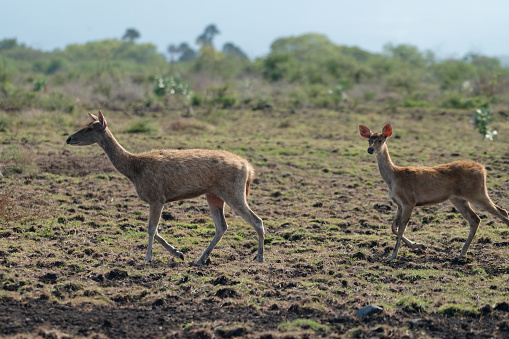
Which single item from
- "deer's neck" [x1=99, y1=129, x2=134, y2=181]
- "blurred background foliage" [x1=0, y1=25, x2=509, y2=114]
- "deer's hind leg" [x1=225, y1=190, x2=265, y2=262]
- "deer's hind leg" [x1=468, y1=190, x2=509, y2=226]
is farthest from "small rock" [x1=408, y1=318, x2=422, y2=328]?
"blurred background foliage" [x1=0, y1=25, x2=509, y2=114]

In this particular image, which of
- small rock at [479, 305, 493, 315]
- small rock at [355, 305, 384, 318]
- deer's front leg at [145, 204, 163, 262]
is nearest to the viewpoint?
small rock at [355, 305, 384, 318]

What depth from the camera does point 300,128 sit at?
2247 cm

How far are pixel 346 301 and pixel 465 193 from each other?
3.12 meters

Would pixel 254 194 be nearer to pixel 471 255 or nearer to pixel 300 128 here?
pixel 471 255

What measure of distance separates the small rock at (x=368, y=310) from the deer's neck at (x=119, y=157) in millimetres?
4061

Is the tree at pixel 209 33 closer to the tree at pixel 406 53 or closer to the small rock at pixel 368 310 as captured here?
the tree at pixel 406 53

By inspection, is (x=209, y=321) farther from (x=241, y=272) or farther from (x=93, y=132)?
A: (x=93, y=132)

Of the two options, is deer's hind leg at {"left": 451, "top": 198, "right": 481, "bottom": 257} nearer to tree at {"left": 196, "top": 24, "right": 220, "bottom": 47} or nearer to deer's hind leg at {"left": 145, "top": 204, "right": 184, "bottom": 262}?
deer's hind leg at {"left": 145, "top": 204, "right": 184, "bottom": 262}

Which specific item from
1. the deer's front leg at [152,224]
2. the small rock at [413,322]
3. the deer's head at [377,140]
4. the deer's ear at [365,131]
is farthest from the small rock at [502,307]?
the deer's front leg at [152,224]

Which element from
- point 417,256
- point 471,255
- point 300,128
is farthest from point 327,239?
point 300,128

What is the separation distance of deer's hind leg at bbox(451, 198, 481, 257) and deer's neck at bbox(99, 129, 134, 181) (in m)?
5.05

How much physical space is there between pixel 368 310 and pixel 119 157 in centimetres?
449

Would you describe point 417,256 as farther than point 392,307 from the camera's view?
Yes

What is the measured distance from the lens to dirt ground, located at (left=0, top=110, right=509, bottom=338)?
21.7ft
